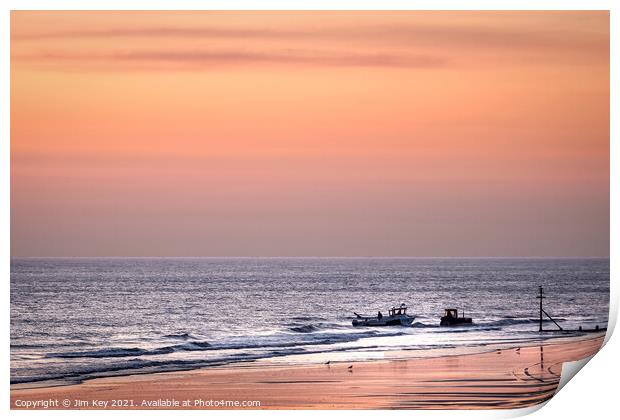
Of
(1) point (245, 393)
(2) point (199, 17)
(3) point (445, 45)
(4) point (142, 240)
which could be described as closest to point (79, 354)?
(4) point (142, 240)

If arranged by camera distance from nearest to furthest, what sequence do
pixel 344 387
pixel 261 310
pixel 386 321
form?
pixel 344 387 < pixel 386 321 < pixel 261 310

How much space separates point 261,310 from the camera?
19641 millimetres

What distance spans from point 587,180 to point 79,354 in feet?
15.8

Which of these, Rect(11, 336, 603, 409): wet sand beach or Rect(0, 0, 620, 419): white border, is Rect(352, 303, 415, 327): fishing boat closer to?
Rect(11, 336, 603, 409): wet sand beach

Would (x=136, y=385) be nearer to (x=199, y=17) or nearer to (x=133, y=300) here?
(x=199, y=17)

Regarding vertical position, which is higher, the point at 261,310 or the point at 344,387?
the point at 261,310
